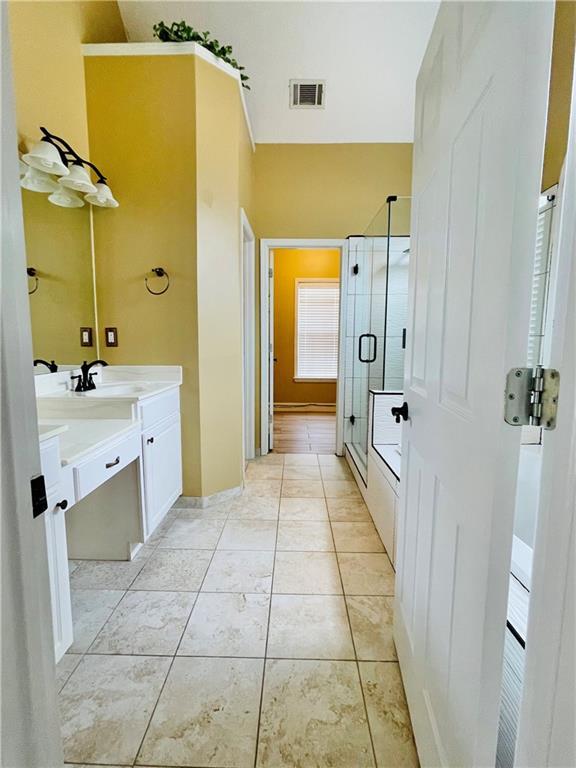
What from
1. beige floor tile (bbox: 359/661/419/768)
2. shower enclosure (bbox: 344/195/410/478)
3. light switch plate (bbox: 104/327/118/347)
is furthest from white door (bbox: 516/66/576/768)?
light switch plate (bbox: 104/327/118/347)

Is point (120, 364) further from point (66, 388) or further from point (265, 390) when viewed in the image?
point (265, 390)

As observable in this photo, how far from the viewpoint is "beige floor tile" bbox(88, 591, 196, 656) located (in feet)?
4.44

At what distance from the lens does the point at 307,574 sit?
1791 mm

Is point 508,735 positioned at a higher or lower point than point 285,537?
higher

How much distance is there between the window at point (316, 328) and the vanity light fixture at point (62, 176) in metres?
3.94

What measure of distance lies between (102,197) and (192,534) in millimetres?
2127

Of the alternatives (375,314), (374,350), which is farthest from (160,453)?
(375,314)

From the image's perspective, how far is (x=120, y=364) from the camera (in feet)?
7.81

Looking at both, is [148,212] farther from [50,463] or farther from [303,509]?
[303,509]

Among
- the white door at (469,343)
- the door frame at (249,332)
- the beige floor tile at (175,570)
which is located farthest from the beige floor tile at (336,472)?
the white door at (469,343)

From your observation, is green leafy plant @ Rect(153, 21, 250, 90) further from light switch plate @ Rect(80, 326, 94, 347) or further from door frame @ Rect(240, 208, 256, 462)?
light switch plate @ Rect(80, 326, 94, 347)

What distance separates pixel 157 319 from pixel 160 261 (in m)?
0.38

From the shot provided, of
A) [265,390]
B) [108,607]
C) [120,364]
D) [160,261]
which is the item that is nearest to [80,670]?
[108,607]

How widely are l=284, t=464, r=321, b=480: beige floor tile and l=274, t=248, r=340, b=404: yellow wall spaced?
9.06 feet
